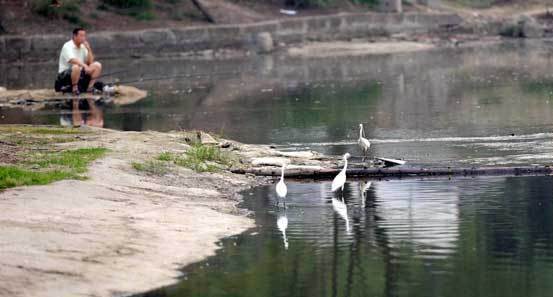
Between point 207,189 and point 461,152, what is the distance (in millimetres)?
4997

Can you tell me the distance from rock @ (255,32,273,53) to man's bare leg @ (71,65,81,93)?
909 inches

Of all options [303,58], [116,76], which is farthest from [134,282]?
[303,58]

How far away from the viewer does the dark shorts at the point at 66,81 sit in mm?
31244

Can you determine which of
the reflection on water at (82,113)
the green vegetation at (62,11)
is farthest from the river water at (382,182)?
the green vegetation at (62,11)

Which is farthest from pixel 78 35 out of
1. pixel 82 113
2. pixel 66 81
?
pixel 82 113

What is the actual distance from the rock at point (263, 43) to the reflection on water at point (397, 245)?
37100mm

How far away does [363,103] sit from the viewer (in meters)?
30.7

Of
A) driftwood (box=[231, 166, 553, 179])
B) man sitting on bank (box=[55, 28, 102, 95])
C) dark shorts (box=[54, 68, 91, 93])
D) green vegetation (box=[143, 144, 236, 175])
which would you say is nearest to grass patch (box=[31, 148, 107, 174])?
green vegetation (box=[143, 144, 236, 175])

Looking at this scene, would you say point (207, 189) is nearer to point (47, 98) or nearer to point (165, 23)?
point (47, 98)

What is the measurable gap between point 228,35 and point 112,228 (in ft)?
137

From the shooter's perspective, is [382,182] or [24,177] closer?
[24,177]

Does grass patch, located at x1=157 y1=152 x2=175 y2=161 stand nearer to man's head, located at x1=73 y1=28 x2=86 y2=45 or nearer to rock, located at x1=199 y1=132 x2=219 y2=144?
rock, located at x1=199 y1=132 x2=219 y2=144

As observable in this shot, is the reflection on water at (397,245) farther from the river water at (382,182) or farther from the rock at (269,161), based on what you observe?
the rock at (269,161)

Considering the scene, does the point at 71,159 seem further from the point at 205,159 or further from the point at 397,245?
the point at 397,245
